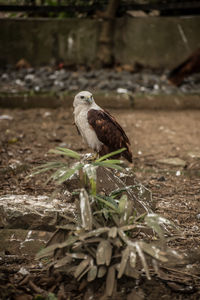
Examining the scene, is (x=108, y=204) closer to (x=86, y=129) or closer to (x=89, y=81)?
(x=86, y=129)

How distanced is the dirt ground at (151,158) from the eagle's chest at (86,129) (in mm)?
572

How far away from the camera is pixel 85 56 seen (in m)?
7.19

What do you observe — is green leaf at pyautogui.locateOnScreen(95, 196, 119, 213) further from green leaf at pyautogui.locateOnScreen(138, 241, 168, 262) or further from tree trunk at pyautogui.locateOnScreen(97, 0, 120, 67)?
tree trunk at pyautogui.locateOnScreen(97, 0, 120, 67)

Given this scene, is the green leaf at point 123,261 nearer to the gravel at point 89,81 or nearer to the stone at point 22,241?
the stone at point 22,241

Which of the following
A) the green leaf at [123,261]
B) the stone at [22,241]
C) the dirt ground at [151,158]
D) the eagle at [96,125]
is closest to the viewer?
the green leaf at [123,261]

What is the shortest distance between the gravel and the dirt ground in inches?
17.5

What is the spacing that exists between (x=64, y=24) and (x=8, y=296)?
18.9ft

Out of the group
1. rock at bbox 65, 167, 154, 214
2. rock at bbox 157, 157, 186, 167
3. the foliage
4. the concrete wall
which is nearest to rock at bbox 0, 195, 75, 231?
rock at bbox 65, 167, 154, 214

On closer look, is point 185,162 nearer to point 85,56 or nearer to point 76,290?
point 76,290

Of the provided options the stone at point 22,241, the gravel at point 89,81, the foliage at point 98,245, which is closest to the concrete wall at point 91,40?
the gravel at point 89,81

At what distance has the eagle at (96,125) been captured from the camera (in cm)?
314

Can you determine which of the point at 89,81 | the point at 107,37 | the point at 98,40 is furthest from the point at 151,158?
the point at 98,40

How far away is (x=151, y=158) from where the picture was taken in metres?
4.48

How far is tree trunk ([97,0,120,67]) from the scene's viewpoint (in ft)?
22.1
